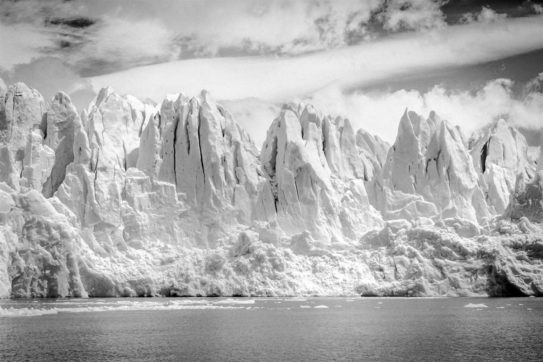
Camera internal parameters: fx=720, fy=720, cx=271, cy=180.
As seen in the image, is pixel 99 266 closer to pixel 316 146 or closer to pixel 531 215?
pixel 316 146

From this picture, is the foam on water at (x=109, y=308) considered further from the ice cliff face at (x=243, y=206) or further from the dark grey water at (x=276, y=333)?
the ice cliff face at (x=243, y=206)

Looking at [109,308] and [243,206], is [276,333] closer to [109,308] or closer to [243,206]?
[109,308]

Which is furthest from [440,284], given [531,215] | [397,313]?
[397,313]

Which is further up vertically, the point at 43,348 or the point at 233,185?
the point at 233,185

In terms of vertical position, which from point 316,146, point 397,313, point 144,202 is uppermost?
point 316,146

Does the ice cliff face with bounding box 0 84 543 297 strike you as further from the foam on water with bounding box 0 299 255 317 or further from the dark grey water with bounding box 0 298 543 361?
the dark grey water with bounding box 0 298 543 361

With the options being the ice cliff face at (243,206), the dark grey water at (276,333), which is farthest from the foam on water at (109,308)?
the ice cliff face at (243,206)

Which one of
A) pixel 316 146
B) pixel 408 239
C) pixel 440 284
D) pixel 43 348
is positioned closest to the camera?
pixel 43 348
